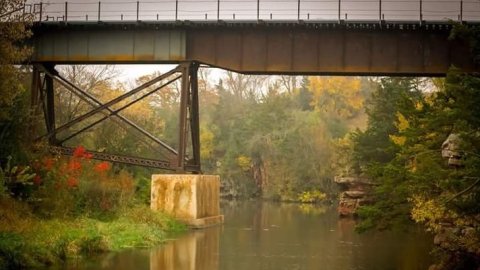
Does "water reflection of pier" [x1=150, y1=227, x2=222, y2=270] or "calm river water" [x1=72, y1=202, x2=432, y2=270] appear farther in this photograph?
"calm river water" [x1=72, y1=202, x2=432, y2=270]

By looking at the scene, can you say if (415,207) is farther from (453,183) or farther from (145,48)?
(145,48)

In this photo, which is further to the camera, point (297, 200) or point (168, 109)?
point (168, 109)

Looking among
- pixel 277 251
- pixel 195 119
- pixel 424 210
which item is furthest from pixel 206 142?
pixel 424 210

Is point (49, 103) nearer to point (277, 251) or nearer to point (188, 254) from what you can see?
point (188, 254)

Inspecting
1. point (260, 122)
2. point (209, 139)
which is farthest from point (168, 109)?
point (260, 122)

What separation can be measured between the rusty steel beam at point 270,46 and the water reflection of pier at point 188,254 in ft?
28.5

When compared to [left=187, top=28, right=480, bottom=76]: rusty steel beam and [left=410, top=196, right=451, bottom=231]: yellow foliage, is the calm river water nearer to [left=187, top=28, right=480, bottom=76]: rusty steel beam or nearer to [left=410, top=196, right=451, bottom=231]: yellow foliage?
[left=410, top=196, right=451, bottom=231]: yellow foliage

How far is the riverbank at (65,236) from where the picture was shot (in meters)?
16.7

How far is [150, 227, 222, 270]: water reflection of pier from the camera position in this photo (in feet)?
59.6

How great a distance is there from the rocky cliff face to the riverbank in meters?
20.8

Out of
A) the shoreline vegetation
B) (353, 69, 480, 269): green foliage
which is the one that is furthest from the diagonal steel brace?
(353, 69, 480, 269): green foliage

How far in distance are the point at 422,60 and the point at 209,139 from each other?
1823 inches

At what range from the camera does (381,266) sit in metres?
19.4

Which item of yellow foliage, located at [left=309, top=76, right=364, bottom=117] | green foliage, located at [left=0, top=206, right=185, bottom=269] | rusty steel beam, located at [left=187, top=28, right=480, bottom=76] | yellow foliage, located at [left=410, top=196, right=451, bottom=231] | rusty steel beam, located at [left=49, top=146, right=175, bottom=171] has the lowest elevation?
green foliage, located at [left=0, top=206, right=185, bottom=269]
